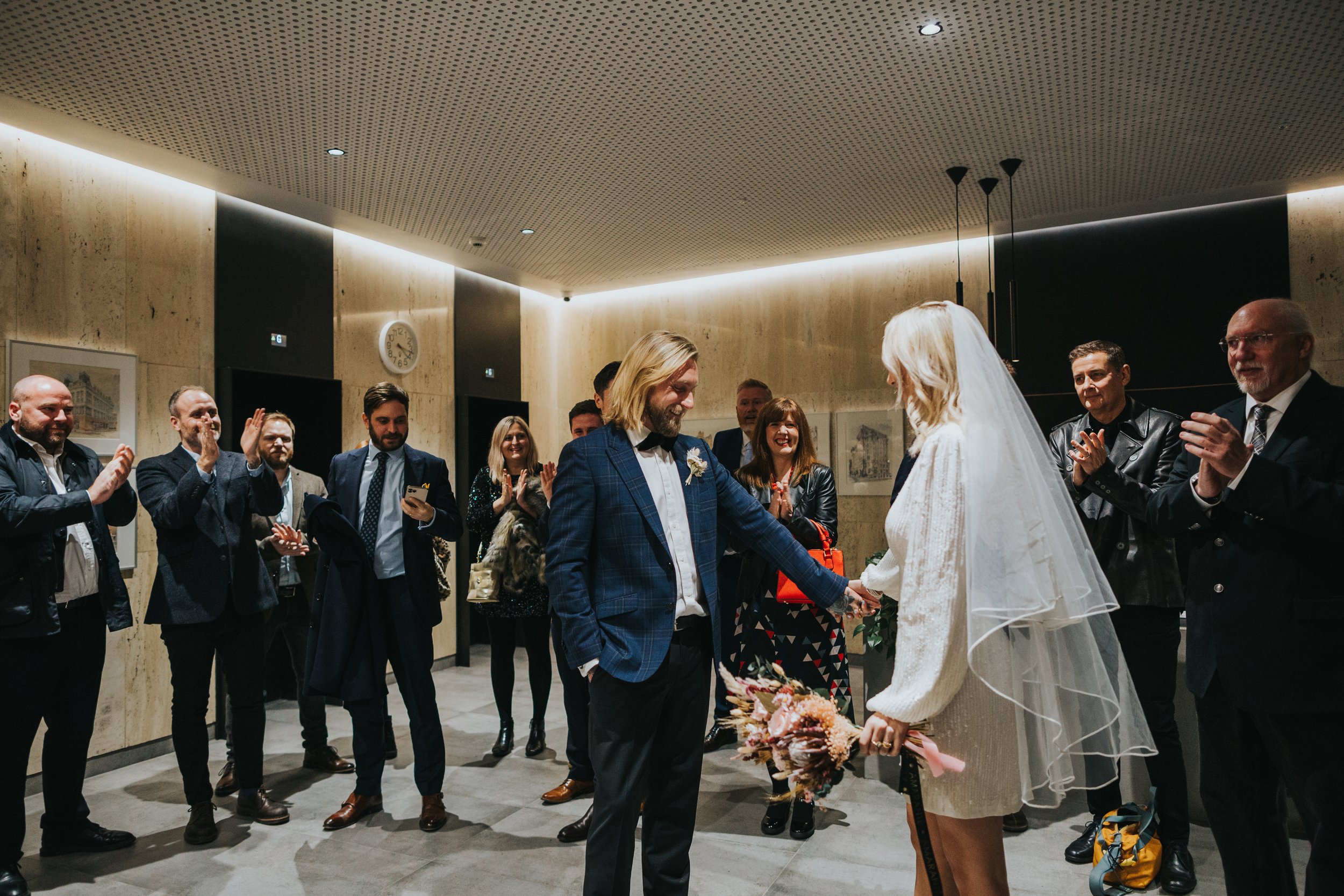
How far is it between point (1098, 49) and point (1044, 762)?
Result: 305cm

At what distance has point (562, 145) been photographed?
14.9 feet

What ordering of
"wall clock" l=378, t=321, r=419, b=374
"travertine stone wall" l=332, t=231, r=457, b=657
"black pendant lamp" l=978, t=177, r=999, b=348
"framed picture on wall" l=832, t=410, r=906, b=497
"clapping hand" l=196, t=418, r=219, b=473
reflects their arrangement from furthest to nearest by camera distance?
1. "framed picture on wall" l=832, t=410, r=906, b=497
2. "wall clock" l=378, t=321, r=419, b=374
3. "travertine stone wall" l=332, t=231, r=457, b=657
4. "black pendant lamp" l=978, t=177, r=999, b=348
5. "clapping hand" l=196, t=418, r=219, b=473

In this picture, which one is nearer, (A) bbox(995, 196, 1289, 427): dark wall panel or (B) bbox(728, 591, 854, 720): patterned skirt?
(B) bbox(728, 591, 854, 720): patterned skirt

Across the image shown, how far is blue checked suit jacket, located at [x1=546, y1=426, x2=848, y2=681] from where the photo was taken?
7.41 ft

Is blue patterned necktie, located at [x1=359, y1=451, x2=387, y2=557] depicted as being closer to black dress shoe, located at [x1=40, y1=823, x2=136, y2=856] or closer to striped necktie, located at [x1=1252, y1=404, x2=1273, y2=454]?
black dress shoe, located at [x1=40, y1=823, x2=136, y2=856]

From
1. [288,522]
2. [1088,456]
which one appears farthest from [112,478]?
[1088,456]

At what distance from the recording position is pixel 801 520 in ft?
11.3

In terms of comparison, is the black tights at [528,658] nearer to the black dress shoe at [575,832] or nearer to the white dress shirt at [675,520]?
the black dress shoe at [575,832]

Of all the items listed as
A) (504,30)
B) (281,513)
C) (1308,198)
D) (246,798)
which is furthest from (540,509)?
(1308,198)

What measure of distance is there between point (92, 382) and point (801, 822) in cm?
423

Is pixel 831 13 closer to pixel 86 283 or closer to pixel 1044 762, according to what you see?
pixel 1044 762

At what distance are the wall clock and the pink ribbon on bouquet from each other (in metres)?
5.46

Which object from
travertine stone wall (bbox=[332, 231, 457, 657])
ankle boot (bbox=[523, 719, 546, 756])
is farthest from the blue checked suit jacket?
travertine stone wall (bbox=[332, 231, 457, 657])

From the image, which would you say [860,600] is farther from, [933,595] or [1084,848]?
[1084,848]
